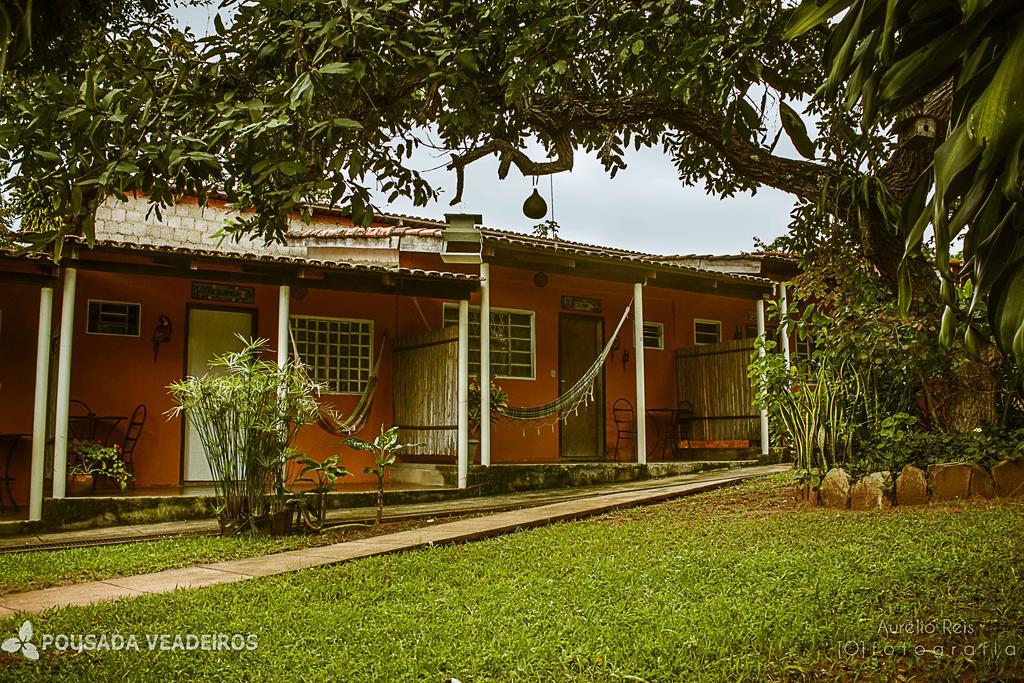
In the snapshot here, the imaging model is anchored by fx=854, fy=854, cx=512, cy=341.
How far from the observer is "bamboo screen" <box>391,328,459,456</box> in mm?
9742

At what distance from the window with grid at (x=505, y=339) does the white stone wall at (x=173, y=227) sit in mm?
2336

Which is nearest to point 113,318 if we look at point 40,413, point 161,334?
point 161,334

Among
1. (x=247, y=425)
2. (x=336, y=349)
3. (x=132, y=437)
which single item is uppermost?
(x=336, y=349)

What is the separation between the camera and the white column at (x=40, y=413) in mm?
7387

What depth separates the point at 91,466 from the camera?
8586 mm

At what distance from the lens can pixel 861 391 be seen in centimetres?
721

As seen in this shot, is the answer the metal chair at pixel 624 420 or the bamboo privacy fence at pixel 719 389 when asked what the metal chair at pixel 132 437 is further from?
the bamboo privacy fence at pixel 719 389

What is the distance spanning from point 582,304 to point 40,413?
7.22 m

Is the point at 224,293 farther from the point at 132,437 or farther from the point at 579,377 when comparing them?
the point at 579,377

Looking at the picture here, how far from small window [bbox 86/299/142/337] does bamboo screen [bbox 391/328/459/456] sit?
3063 mm

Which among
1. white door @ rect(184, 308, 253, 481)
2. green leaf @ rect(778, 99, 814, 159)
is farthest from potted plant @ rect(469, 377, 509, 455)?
green leaf @ rect(778, 99, 814, 159)

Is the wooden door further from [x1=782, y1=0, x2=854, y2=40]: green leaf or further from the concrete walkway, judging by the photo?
[x1=782, y1=0, x2=854, y2=40]: green leaf

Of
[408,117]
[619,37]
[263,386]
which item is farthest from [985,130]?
[263,386]

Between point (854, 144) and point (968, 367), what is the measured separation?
1.99 meters
